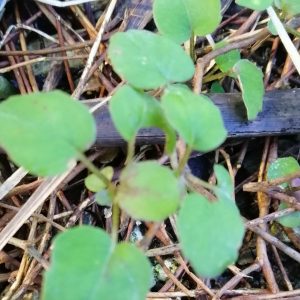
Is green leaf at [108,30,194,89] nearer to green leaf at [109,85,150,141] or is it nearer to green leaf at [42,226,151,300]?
green leaf at [109,85,150,141]

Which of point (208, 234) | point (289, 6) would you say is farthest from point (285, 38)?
point (208, 234)

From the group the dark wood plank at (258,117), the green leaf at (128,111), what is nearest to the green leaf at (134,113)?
the green leaf at (128,111)

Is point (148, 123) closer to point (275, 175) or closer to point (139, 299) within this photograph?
point (139, 299)

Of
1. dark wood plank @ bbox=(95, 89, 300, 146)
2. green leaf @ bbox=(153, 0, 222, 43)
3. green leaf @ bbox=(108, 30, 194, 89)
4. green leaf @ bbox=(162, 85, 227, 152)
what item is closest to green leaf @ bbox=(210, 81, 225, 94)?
→ dark wood plank @ bbox=(95, 89, 300, 146)

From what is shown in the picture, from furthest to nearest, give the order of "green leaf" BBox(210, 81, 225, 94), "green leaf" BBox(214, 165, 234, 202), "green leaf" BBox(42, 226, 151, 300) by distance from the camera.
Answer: "green leaf" BBox(210, 81, 225, 94), "green leaf" BBox(214, 165, 234, 202), "green leaf" BBox(42, 226, 151, 300)

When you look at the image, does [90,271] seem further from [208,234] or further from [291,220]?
[291,220]

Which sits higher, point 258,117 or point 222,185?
point 222,185

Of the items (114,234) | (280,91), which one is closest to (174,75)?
(114,234)
